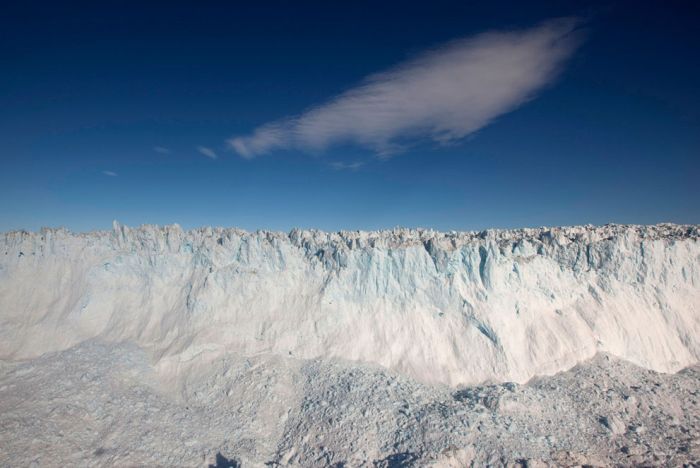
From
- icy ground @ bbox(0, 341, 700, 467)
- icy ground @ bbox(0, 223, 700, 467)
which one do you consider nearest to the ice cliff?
icy ground @ bbox(0, 223, 700, 467)

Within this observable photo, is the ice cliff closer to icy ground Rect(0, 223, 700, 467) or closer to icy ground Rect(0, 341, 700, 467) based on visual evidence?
icy ground Rect(0, 223, 700, 467)

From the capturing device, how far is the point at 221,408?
17422mm

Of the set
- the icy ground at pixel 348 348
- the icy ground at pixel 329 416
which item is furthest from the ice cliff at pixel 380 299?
the icy ground at pixel 329 416

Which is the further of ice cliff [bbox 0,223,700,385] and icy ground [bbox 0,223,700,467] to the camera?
ice cliff [bbox 0,223,700,385]

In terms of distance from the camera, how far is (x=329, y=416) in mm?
16359

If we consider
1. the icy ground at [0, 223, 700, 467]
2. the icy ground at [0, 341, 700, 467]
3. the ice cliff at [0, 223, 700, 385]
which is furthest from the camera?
the ice cliff at [0, 223, 700, 385]

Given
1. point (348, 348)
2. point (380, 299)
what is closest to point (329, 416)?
point (348, 348)

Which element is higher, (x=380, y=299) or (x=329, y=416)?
(x=380, y=299)

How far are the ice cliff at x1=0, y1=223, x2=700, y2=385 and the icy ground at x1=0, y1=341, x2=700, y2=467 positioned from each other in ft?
4.52

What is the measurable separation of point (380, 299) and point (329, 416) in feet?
24.5

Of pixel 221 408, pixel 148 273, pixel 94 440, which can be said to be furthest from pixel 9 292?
pixel 221 408

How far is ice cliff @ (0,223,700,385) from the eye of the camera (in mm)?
19734

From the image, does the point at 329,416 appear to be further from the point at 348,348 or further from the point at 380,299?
the point at 380,299

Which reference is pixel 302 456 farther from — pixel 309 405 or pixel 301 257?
pixel 301 257
